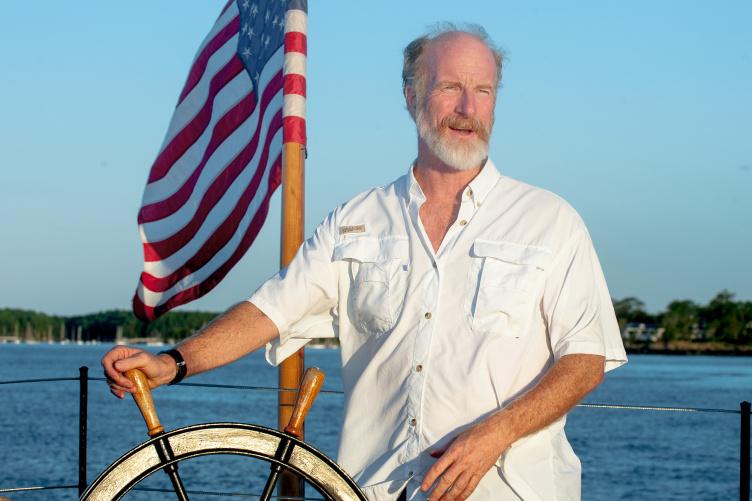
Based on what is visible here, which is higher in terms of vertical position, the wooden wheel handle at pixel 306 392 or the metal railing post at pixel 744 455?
the wooden wheel handle at pixel 306 392

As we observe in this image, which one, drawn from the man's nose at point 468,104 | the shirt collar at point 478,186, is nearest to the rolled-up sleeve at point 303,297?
the shirt collar at point 478,186

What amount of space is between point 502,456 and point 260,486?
19.4 meters

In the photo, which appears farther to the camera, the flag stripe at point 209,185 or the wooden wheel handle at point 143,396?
the flag stripe at point 209,185

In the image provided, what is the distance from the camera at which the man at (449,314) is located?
200 centimetres

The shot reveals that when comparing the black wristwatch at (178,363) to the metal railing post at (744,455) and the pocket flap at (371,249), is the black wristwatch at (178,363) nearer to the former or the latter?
the pocket flap at (371,249)

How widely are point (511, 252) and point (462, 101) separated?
322 mm

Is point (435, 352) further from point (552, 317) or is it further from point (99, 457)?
point (99, 457)

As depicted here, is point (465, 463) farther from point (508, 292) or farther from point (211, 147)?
point (211, 147)

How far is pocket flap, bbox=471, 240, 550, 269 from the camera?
2.05m

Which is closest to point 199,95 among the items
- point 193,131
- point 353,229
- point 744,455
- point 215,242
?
point 193,131

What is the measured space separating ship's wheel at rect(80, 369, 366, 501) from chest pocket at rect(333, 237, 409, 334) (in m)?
0.53

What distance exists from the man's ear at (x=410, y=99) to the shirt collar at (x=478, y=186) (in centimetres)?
15

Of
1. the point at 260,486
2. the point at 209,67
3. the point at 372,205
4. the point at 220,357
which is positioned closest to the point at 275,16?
the point at 209,67

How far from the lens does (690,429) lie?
1697 inches
